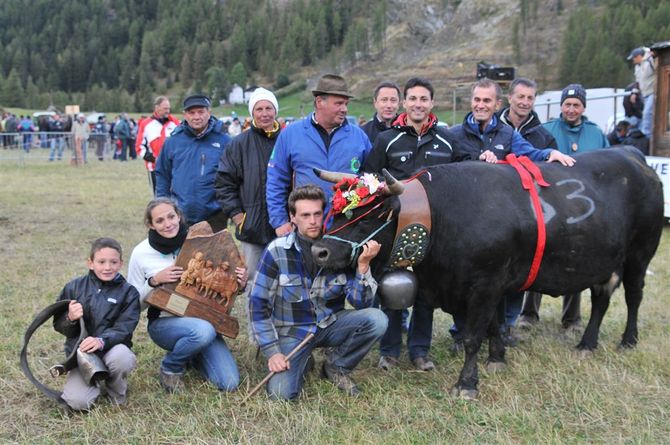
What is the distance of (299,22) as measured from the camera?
133000mm

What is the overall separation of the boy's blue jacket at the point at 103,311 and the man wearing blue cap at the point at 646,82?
982 centimetres

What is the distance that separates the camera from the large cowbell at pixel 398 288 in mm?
4098

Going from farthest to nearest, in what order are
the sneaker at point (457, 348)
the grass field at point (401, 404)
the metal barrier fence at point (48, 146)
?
the metal barrier fence at point (48, 146) < the sneaker at point (457, 348) < the grass field at point (401, 404)

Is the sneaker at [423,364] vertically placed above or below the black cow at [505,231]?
below

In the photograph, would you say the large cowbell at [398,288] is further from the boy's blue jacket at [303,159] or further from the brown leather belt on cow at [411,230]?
the boy's blue jacket at [303,159]

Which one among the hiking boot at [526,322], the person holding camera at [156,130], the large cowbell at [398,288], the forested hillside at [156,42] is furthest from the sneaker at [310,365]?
the forested hillside at [156,42]

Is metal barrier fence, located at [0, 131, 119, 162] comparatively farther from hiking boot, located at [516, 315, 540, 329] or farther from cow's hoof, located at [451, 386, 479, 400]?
cow's hoof, located at [451, 386, 479, 400]

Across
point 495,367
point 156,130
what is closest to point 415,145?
point 495,367

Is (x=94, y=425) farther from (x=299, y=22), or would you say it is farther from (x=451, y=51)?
(x=299, y=22)

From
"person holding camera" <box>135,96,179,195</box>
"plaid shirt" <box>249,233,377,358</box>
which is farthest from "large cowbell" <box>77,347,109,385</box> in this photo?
"person holding camera" <box>135,96,179,195</box>

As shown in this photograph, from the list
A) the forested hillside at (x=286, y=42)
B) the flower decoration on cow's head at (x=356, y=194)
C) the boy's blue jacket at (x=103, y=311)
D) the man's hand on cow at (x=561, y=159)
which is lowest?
the boy's blue jacket at (x=103, y=311)

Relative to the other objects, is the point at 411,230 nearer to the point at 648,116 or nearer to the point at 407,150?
the point at 407,150

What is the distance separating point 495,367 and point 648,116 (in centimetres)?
823

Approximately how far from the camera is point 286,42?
126 meters
